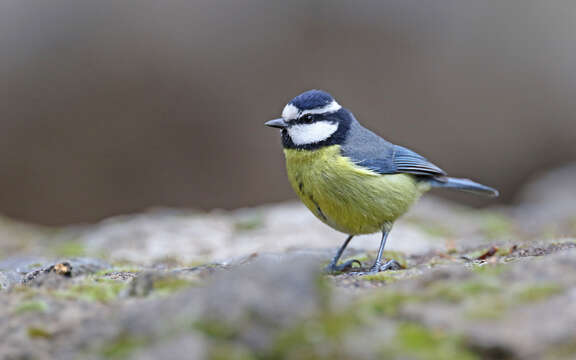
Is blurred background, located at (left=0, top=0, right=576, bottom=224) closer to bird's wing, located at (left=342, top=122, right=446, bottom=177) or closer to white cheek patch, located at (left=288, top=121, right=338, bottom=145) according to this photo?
bird's wing, located at (left=342, top=122, right=446, bottom=177)

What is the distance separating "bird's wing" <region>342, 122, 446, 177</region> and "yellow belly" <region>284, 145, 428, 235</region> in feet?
0.28

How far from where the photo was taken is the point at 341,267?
15.4 ft

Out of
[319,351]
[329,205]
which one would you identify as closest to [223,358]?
[319,351]

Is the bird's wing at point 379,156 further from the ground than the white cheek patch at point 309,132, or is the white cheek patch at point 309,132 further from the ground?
the white cheek patch at point 309,132

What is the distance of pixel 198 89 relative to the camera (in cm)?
1220

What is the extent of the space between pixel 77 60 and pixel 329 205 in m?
9.06

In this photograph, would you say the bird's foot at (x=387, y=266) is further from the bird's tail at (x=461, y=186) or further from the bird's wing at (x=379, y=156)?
the bird's tail at (x=461, y=186)

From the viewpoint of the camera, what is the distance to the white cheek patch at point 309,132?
4.84 metres

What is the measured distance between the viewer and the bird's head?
15.9ft

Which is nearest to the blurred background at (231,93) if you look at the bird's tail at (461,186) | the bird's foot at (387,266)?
the bird's tail at (461,186)

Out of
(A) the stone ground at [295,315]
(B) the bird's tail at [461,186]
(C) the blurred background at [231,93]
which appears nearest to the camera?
(A) the stone ground at [295,315]

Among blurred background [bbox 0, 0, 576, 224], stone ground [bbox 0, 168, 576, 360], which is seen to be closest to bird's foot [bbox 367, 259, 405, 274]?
stone ground [bbox 0, 168, 576, 360]

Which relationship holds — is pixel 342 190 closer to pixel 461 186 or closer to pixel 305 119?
pixel 305 119

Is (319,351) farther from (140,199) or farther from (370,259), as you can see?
(140,199)
